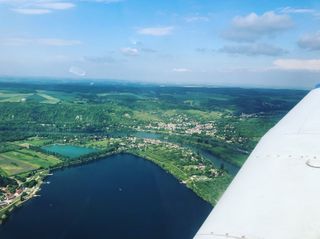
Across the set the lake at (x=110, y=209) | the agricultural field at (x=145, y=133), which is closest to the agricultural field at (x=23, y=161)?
the agricultural field at (x=145, y=133)

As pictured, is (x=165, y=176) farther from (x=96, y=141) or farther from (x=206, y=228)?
(x=206, y=228)

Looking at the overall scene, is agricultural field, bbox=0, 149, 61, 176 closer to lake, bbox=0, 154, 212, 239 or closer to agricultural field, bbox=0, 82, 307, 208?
agricultural field, bbox=0, 82, 307, 208

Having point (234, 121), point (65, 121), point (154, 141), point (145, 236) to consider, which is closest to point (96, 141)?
point (154, 141)

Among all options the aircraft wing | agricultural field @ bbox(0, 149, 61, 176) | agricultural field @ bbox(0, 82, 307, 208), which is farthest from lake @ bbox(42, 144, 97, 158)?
the aircraft wing

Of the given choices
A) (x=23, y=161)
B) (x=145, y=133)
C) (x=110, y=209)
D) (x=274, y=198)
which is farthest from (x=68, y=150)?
(x=274, y=198)

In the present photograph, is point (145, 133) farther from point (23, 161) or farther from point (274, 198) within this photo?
point (274, 198)

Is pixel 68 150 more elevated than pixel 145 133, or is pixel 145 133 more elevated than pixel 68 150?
pixel 145 133

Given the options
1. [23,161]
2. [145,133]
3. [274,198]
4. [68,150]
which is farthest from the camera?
[145,133]
